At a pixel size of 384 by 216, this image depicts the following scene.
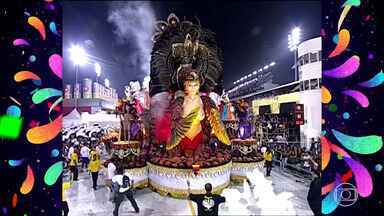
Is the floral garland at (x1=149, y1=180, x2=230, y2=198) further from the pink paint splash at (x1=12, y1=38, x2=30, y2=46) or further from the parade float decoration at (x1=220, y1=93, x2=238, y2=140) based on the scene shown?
the pink paint splash at (x1=12, y1=38, x2=30, y2=46)

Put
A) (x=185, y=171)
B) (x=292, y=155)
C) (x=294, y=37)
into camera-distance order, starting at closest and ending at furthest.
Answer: (x=185, y=171) → (x=294, y=37) → (x=292, y=155)

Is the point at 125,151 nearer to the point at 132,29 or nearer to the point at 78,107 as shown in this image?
the point at 78,107

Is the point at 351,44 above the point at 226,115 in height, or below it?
above

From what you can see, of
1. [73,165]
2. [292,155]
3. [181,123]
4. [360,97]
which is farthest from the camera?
[292,155]

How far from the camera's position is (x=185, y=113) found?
15.6ft

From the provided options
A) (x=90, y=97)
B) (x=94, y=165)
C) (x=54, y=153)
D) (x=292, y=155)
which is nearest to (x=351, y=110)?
(x=54, y=153)

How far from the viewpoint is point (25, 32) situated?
1.68 meters

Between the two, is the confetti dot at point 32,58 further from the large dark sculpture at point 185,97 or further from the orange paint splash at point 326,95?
the large dark sculpture at point 185,97

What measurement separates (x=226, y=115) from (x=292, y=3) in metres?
3.04

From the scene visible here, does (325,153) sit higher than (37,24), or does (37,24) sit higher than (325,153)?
(37,24)

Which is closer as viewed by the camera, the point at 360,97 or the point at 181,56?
the point at 360,97

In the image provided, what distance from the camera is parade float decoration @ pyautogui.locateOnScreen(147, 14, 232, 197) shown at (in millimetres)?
4574

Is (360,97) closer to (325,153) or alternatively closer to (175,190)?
(325,153)

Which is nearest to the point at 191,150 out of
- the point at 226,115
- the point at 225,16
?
the point at 226,115
